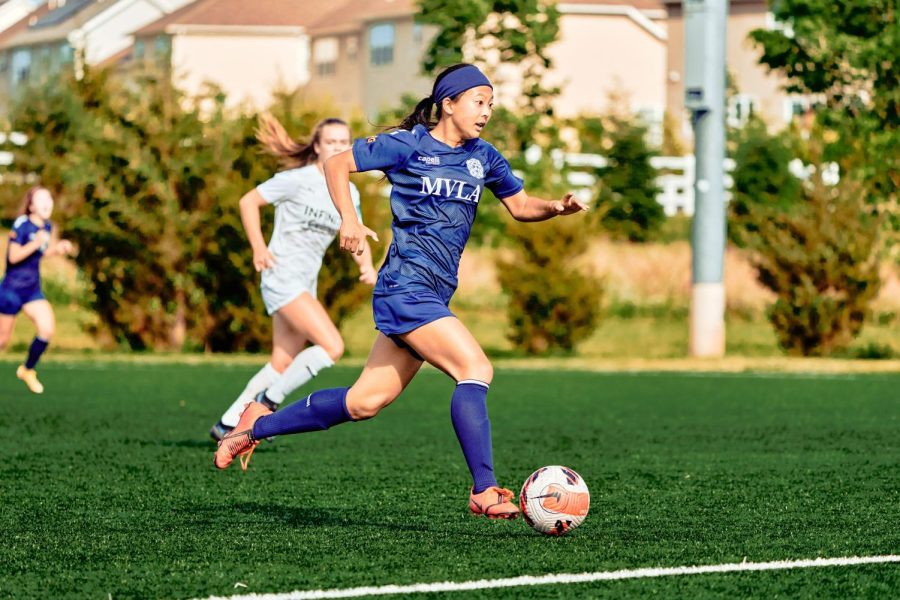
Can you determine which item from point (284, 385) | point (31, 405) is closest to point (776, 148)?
point (31, 405)

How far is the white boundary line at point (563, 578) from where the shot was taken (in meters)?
5.69

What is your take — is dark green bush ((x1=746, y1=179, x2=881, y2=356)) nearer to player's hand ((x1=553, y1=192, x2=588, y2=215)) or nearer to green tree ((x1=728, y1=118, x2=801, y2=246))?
green tree ((x1=728, y1=118, x2=801, y2=246))

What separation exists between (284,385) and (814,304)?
13680 mm

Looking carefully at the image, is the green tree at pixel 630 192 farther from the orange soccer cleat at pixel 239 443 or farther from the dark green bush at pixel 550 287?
the orange soccer cleat at pixel 239 443

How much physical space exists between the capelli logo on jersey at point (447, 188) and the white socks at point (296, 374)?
124 inches

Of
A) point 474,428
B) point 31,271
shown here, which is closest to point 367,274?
point 474,428

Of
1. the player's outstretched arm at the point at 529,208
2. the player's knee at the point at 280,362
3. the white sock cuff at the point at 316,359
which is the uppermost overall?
the player's outstretched arm at the point at 529,208

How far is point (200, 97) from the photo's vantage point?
22.3 meters

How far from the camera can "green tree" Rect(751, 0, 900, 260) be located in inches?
842

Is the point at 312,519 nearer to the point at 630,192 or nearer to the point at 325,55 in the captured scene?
the point at 630,192

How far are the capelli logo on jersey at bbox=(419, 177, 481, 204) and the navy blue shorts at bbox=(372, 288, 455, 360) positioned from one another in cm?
43

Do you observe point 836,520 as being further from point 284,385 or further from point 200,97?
point 200,97

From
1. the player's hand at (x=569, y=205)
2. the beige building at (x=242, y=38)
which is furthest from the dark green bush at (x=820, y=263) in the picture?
the beige building at (x=242, y=38)

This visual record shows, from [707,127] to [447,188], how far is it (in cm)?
1566
